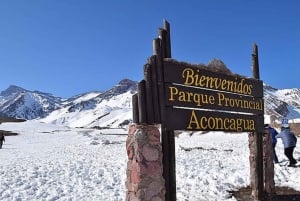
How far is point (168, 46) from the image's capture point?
9477mm

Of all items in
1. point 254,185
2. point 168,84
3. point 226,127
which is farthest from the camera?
point 254,185

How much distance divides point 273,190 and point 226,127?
3537 millimetres

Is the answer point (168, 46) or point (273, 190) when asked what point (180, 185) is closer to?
point (273, 190)

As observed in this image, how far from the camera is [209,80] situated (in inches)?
417

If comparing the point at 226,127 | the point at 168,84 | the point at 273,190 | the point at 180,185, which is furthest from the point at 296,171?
the point at 168,84

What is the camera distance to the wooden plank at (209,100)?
30.8ft

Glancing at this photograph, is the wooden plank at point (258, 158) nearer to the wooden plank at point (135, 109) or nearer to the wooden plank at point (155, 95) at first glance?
the wooden plank at point (155, 95)

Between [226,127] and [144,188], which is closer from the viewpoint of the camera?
[144,188]

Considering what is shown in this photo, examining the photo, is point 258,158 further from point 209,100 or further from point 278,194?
point 209,100

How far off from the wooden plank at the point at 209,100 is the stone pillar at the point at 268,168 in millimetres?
1058

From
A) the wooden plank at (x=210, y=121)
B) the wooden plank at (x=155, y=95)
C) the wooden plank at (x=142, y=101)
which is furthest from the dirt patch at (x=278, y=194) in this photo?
the wooden plank at (x=142, y=101)

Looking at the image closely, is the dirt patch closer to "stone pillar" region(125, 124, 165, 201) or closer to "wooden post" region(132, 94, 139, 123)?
"stone pillar" region(125, 124, 165, 201)

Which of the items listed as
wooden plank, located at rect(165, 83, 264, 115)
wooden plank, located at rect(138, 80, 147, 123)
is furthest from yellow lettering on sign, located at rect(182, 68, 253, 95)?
wooden plank, located at rect(138, 80, 147, 123)

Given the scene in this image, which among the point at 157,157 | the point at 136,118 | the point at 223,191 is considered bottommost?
the point at 223,191
